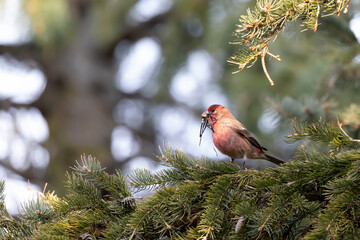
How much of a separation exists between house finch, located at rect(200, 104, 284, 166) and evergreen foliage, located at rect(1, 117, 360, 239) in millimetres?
1125

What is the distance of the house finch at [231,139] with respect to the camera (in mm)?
3324

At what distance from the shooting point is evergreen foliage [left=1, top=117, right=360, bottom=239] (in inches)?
65.2

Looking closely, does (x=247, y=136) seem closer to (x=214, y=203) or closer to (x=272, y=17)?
(x=214, y=203)

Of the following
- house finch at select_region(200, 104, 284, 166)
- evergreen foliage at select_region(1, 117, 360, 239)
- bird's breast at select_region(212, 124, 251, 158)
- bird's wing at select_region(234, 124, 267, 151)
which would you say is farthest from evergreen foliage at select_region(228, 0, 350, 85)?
bird's wing at select_region(234, 124, 267, 151)

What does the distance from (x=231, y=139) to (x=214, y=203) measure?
1568 mm

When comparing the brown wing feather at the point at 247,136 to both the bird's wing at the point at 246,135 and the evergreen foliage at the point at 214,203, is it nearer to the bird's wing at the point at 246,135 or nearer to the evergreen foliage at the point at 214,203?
the bird's wing at the point at 246,135

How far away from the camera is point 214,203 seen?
180cm

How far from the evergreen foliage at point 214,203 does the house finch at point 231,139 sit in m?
1.13

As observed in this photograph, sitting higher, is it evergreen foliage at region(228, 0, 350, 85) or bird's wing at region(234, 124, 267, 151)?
bird's wing at region(234, 124, 267, 151)

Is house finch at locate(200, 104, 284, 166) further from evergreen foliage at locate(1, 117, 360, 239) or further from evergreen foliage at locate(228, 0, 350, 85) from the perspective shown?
evergreen foliage at locate(228, 0, 350, 85)

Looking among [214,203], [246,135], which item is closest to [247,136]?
[246,135]

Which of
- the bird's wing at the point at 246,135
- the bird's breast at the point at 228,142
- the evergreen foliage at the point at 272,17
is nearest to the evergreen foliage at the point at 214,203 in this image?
the evergreen foliage at the point at 272,17

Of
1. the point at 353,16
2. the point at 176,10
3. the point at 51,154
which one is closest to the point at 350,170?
the point at 353,16

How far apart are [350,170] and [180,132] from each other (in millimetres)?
7179
